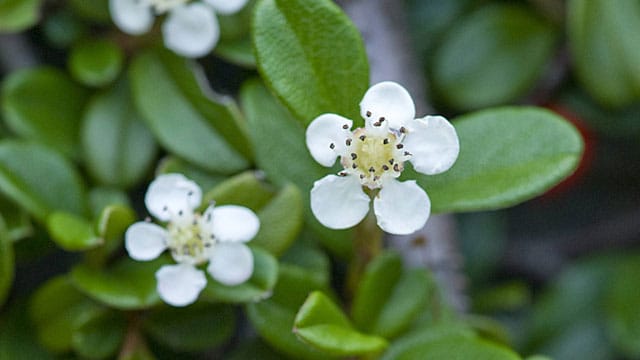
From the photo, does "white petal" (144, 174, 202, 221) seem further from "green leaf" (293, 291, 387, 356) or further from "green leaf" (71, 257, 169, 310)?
"green leaf" (293, 291, 387, 356)

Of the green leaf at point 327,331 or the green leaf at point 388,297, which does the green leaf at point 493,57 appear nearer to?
the green leaf at point 388,297

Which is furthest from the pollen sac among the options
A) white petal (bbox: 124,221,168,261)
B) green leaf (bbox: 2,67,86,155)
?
green leaf (bbox: 2,67,86,155)

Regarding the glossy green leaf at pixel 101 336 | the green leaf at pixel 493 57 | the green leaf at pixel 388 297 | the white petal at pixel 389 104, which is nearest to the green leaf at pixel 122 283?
the glossy green leaf at pixel 101 336

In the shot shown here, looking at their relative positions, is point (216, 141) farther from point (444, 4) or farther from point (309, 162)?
point (444, 4)

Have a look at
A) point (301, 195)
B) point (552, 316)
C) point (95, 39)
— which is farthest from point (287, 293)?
point (552, 316)

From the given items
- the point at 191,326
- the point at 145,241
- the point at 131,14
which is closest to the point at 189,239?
the point at 145,241

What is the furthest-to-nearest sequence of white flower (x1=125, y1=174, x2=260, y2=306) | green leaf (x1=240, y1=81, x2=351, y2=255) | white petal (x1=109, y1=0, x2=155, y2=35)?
white petal (x1=109, y1=0, x2=155, y2=35)
green leaf (x1=240, y1=81, x2=351, y2=255)
white flower (x1=125, y1=174, x2=260, y2=306)

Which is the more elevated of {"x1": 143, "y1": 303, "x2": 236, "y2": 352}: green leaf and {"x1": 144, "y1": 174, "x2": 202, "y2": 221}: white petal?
{"x1": 144, "y1": 174, "x2": 202, "y2": 221}: white petal
